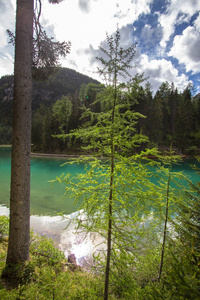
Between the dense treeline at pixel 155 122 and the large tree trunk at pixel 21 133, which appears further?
the dense treeline at pixel 155 122

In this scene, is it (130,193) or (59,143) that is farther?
(59,143)

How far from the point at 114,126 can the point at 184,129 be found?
128ft

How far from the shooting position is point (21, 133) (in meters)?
3.40

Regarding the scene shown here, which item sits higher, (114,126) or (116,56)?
(116,56)

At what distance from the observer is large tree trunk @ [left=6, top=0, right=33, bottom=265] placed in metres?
3.38

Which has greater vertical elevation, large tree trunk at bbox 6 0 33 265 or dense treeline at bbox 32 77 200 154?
dense treeline at bbox 32 77 200 154

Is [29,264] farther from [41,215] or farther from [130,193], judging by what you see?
[41,215]

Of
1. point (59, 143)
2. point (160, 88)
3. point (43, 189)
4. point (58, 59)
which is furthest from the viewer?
point (160, 88)

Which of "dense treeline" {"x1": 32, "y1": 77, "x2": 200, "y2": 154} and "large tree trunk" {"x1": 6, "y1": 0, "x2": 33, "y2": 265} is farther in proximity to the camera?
"dense treeline" {"x1": 32, "y1": 77, "x2": 200, "y2": 154}

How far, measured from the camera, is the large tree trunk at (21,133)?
11.1ft

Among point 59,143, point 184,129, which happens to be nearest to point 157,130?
point 184,129

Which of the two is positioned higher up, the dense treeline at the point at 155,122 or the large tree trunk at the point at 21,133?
the dense treeline at the point at 155,122

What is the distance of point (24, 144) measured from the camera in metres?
3.43

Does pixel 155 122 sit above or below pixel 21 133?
above
